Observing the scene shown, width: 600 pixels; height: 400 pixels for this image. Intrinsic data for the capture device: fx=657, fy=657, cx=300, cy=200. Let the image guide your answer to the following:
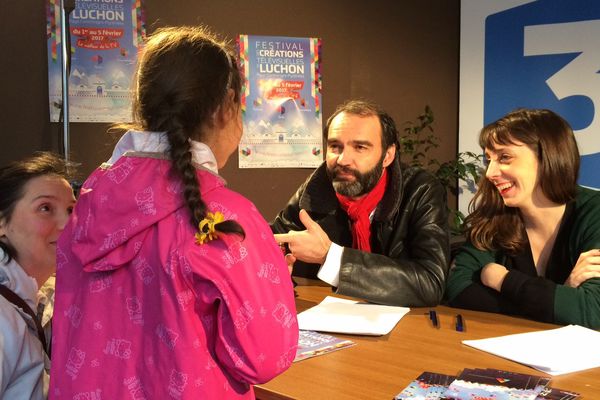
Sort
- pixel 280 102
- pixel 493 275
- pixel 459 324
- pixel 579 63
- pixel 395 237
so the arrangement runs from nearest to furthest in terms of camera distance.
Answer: pixel 459 324 < pixel 493 275 < pixel 395 237 < pixel 280 102 < pixel 579 63

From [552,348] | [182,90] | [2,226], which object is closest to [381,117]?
[552,348]

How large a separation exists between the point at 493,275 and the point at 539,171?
394 mm

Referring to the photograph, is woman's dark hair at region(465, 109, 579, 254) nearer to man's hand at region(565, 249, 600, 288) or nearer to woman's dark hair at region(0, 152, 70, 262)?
man's hand at region(565, 249, 600, 288)

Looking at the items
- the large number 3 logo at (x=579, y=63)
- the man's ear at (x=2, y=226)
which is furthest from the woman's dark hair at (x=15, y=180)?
the large number 3 logo at (x=579, y=63)

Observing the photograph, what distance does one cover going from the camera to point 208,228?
3.37 ft

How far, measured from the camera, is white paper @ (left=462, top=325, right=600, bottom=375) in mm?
1588

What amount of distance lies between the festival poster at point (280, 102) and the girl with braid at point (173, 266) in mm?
2390

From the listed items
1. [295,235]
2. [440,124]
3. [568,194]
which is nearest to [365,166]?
[295,235]

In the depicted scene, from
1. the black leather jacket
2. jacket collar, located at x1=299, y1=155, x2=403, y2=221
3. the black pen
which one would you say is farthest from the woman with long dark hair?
the black pen

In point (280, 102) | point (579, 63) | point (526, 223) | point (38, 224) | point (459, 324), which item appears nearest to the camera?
point (38, 224)

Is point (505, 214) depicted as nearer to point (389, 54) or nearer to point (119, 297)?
point (119, 297)

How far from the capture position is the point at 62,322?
1.17 meters

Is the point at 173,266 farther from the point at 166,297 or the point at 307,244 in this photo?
the point at 307,244

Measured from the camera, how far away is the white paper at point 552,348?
1.59 meters
